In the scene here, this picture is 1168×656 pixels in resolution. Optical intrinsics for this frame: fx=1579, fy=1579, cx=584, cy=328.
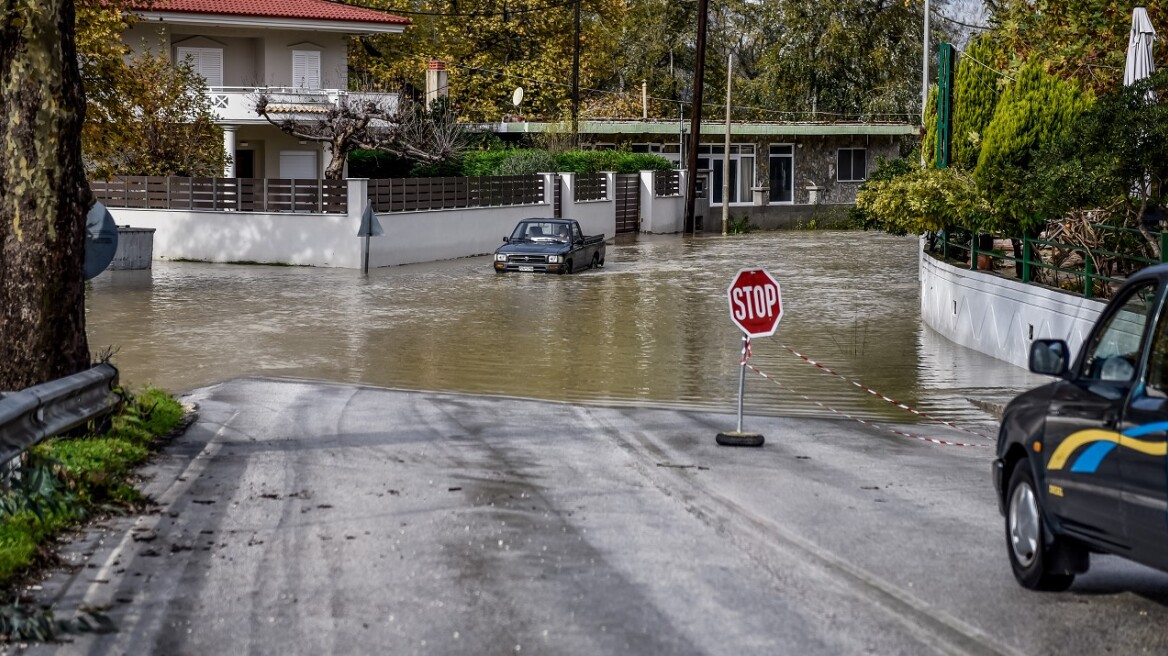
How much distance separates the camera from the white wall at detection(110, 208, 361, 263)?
128 ft

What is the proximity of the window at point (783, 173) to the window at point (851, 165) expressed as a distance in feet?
6.82

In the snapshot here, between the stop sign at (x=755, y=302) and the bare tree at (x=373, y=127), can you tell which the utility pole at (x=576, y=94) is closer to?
the bare tree at (x=373, y=127)

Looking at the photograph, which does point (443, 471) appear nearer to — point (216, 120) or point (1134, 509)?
point (1134, 509)

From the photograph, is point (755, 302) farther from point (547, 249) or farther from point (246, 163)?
point (246, 163)

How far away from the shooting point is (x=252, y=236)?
40.2 meters

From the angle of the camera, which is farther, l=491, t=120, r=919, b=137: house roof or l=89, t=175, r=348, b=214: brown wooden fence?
l=491, t=120, r=919, b=137: house roof

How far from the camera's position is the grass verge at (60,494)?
7500 millimetres

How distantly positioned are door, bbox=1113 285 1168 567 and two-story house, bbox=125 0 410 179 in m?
43.1

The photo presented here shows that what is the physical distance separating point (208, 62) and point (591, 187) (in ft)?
43.4

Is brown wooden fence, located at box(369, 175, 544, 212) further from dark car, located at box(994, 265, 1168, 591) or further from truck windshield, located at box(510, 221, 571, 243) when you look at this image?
dark car, located at box(994, 265, 1168, 591)

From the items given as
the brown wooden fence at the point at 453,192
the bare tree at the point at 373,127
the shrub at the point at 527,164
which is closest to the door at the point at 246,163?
the bare tree at the point at 373,127

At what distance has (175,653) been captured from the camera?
7.15 meters

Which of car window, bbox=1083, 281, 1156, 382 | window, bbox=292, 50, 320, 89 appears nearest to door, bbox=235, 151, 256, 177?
window, bbox=292, 50, 320, 89

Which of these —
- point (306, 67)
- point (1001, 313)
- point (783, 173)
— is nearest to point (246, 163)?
point (306, 67)
